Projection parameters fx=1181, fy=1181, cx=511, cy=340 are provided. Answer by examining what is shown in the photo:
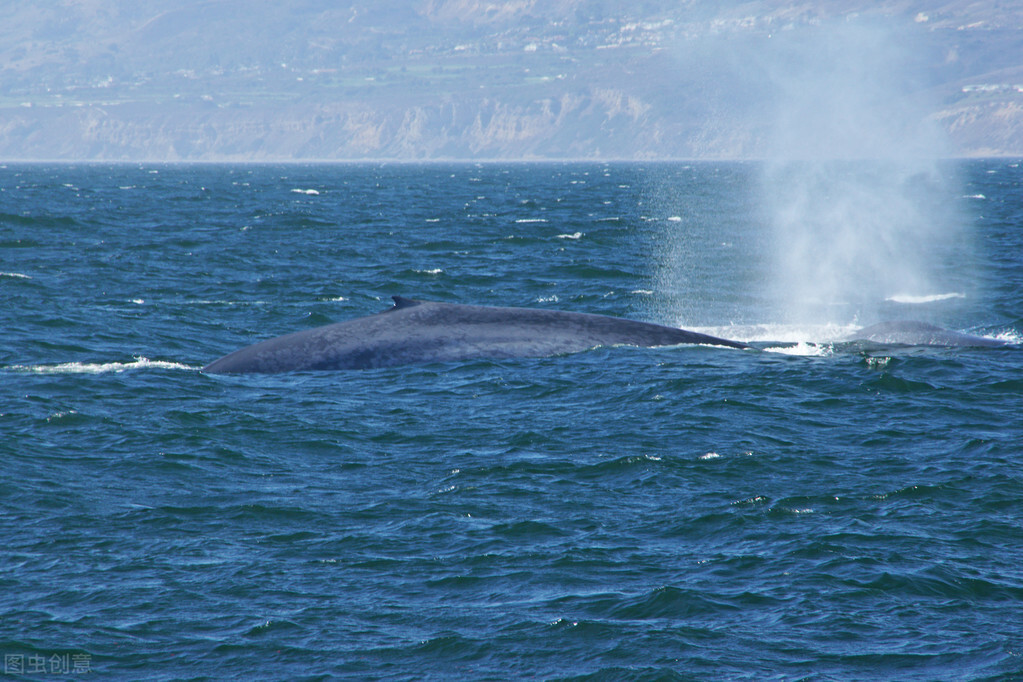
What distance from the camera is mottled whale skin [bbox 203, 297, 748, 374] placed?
2017cm

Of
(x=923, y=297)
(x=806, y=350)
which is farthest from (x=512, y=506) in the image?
(x=923, y=297)

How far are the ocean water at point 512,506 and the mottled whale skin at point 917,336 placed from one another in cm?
51

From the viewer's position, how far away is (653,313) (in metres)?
29.1

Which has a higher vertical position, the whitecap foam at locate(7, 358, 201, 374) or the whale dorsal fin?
the whale dorsal fin

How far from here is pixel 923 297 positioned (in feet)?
111

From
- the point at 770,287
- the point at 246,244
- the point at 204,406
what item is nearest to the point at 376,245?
the point at 246,244

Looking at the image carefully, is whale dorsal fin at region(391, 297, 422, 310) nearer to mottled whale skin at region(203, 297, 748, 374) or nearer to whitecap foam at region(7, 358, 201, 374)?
mottled whale skin at region(203, 297, 748, 374)

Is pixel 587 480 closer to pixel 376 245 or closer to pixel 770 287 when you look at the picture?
pixel 770 287

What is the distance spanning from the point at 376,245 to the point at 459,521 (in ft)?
115

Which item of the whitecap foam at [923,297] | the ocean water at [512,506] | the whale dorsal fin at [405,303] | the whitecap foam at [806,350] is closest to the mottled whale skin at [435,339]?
the whale dorsal fin at [405,303]

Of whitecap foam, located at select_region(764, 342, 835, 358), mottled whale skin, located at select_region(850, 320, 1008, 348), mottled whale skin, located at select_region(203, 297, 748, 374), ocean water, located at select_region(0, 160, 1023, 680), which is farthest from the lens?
mottled whale skin, located at select_region(850, 320, 1008, 348)

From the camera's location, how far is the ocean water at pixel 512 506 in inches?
391

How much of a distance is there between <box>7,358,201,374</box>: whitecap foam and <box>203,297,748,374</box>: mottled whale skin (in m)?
1.26

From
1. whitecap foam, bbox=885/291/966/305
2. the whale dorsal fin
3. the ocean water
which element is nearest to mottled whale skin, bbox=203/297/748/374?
the whale dorsal fin
